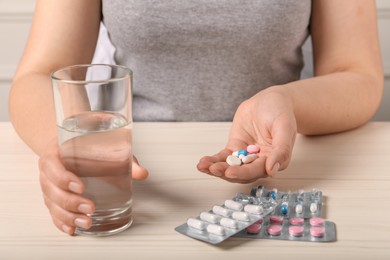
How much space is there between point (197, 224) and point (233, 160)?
14cm

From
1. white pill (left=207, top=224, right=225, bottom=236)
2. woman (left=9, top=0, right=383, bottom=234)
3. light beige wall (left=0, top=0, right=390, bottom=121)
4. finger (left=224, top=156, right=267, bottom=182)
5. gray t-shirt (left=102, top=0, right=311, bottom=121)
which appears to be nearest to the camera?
white pill (left=207, top=224, right=225, bottom=236)

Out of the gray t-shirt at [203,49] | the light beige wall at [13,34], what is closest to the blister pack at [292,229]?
the gray t-shirt at [203,49]

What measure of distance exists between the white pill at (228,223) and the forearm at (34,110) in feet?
1.06

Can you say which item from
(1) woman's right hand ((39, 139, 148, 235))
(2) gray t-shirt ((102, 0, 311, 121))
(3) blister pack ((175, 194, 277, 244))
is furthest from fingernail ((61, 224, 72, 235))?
(2) gray t-shirt ((102, 0, 311, 121))

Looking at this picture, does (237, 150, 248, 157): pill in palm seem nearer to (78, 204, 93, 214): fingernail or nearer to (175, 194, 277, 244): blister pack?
(175, 194, 277, 244): blister pack

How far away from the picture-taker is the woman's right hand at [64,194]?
2.24 ft

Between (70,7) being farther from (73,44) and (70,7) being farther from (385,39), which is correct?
(385,39)

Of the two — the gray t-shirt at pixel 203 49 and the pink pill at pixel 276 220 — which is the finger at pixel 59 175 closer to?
the pink pill at pixel 276 220

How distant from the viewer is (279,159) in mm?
791

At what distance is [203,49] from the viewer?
4.11ft

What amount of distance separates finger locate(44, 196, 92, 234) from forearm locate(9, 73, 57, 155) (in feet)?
0.72

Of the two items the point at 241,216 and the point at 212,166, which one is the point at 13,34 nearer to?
the point at 212,166

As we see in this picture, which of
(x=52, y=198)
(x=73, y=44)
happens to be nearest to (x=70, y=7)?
(x=73, y=44)

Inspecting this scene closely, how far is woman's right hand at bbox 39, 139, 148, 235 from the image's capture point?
683mm
